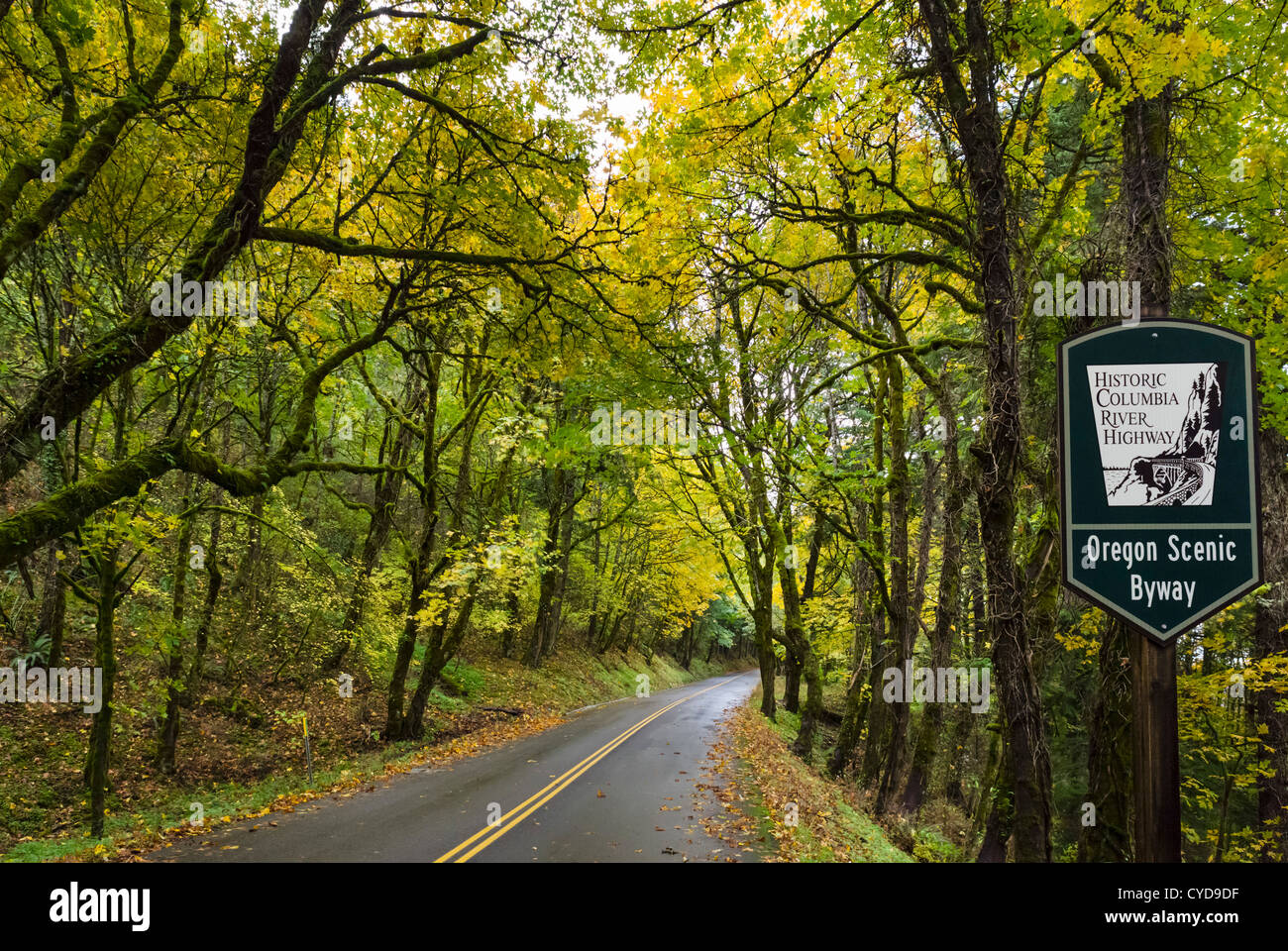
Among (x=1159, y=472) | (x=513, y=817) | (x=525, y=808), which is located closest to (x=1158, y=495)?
(x=1159, y=472)

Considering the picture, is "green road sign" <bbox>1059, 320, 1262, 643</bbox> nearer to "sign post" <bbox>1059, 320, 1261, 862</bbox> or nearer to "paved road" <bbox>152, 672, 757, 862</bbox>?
"sign post" <bbox>1059, 320, 1261, 862</bbox>

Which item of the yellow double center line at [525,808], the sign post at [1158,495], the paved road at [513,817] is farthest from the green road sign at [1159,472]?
the yellow double center line at [525,808]

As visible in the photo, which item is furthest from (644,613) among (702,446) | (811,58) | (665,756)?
(811,58)

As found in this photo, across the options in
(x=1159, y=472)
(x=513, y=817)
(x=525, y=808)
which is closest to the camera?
(x=1159, y=472)

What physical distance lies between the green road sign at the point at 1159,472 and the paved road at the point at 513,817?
5.48 meters

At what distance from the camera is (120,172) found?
26.0ft

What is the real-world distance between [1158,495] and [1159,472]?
0.13 metres

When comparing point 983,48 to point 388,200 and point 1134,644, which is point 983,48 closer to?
point 1134,644

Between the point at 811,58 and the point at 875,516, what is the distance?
31.7ft

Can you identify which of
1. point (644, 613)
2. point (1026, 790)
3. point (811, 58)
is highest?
point (811, 58)

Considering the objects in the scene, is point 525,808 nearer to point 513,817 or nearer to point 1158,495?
point 513,817

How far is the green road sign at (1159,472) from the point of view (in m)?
3.22

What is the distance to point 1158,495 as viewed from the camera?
328 centimetres

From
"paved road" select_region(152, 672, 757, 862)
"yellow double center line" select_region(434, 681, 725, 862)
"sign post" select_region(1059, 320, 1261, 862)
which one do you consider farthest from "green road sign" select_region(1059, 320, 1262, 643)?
"yellow double center line" select_region(434, 681, 725, 862)
